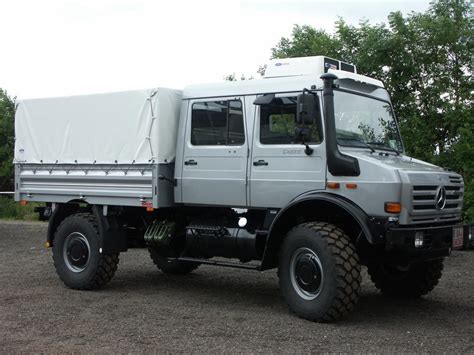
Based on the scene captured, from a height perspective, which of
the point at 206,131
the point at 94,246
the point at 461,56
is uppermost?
the point at 461,56

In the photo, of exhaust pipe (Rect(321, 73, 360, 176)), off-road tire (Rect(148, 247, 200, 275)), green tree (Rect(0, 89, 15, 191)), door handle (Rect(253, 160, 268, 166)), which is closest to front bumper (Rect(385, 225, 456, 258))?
exhaust pipe (Rect(321, 73, 360, 176))

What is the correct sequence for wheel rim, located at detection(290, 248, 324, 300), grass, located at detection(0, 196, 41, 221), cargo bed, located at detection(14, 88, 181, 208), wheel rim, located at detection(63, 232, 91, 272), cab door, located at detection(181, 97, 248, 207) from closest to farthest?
wheel rim, located at detection(290, 248, 324, 300)
cab door, located at detection(181, 97, 248, 207)
cargo bed, located at detection(14, 88, 181, 208)
wheel rim, located at detection(63, 232, 91, 272)
grass, located at detection(0, 196, 41, 221)

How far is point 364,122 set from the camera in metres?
7.66

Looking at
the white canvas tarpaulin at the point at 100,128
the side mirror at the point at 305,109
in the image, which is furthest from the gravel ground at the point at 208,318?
the side mirror at the point at 305,109

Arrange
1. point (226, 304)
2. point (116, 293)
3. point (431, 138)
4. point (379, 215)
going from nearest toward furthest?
1. point (379, 215)
2. point (226, 304)
3. point (116, 293)
4. point (431, 138)

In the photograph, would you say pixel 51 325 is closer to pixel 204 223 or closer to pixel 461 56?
pixel 204 223

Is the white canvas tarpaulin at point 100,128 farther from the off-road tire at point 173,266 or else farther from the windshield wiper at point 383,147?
the windshield wiper at point 383,147

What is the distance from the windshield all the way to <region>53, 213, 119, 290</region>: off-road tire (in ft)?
12.4

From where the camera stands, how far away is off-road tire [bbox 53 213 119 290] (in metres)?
8.82

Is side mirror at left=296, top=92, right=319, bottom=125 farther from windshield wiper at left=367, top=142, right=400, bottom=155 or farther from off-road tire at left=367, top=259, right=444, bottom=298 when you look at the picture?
off-road tire at left=367, top=259, right=444, bottom=298

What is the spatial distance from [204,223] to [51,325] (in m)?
2.37

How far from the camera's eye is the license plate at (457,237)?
7043mm

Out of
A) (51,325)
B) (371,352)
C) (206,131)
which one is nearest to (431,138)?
(206,131)

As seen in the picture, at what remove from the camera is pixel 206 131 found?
8258 millimetres
